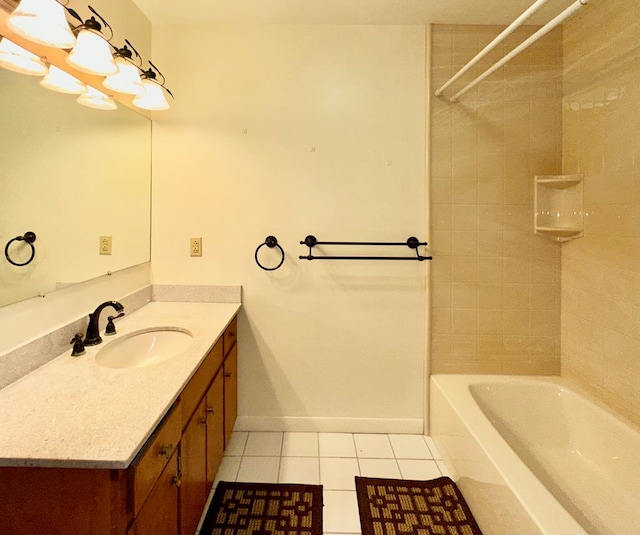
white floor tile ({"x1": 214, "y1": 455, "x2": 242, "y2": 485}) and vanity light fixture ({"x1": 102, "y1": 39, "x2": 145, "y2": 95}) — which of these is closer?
vanity light fixture ({"x1": 102, "y1": 39, "x2": 145, "y2": 95})

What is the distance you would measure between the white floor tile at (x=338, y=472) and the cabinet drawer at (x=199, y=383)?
2.59 ft

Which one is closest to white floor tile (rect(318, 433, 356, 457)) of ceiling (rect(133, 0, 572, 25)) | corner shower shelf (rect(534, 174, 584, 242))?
corner shower shelf (rect(534, 174, 584, 242))

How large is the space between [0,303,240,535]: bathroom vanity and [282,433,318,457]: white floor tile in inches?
23.2

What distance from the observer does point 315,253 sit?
2156 millimetres

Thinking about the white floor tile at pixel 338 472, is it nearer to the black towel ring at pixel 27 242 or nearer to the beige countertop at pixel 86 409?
the beige countertop at pixel 86 409

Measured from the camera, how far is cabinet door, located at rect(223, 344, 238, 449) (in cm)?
186

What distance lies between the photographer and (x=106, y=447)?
33.0 inches

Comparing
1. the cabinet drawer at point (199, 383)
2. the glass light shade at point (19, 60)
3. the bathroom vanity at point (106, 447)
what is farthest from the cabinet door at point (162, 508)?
the glass light shade at point (19, 60)

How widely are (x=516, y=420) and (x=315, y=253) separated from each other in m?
1.45

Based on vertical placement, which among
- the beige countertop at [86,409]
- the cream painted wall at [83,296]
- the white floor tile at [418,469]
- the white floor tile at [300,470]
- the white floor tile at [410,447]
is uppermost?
the cream painted wall at [83,296]

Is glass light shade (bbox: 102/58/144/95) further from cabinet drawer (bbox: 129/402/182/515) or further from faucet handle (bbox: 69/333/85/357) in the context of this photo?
cabinet drawer (bbox: 129/402/182/515)

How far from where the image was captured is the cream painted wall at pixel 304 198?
210cm

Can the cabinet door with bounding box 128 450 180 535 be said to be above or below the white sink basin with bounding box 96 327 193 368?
below

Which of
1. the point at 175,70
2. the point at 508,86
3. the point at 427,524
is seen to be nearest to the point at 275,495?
the point at 427,524
